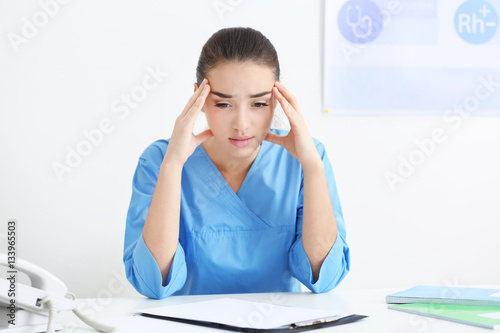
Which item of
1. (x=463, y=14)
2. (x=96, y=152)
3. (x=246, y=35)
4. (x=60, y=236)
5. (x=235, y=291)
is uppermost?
(x=463, y=14)

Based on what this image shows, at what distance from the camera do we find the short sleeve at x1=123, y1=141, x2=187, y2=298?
1.15 m

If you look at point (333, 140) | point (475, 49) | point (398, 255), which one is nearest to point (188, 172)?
point (333, 140)

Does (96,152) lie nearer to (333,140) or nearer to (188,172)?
(188,172)

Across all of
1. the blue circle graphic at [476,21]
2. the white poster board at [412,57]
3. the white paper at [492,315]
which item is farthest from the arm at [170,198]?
the blue circle graphic at [476,21]

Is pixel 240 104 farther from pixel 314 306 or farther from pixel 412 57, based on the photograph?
pixel 412 57

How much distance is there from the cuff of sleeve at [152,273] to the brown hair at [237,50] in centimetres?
44

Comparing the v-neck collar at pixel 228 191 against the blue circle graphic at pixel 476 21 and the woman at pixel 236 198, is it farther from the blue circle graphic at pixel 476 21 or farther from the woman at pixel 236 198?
the blue circle graphic at pixel 476 21

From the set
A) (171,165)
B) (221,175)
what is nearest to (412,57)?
→ (221,175)

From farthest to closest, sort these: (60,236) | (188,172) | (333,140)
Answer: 1. (333,140)
2. (60,236)
3. (188,172)

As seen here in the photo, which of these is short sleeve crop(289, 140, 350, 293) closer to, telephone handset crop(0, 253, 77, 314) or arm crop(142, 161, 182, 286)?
arm crop(142, 161, 182, 286)

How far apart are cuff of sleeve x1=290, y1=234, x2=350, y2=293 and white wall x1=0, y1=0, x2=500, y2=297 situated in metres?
0.84

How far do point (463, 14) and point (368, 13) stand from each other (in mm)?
388

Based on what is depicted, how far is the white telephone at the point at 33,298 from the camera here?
73 cm

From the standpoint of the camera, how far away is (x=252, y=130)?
1.24 meters
